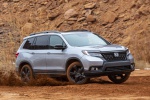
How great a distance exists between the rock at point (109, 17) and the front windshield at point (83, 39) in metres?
16.0

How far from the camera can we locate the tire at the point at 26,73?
17145mm

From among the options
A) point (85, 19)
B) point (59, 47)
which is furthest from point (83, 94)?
point (85, 19)

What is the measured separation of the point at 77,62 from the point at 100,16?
60.4 feet

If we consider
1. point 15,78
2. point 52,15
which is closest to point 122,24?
point 52,15

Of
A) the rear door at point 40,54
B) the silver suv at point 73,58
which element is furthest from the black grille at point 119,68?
the rear door at point 40,54

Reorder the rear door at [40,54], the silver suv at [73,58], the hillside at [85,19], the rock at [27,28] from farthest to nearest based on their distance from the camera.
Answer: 1. the rock at [27,28]
2. the hillside at [85,19]
3. the rear door at [40,54]
4. the silver suv at [73,58]

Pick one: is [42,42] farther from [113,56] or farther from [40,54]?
[113,56]

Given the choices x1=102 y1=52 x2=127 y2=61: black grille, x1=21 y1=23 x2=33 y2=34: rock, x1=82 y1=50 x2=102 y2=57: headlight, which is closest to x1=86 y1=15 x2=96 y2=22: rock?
x1=21 y1=23 x2=33 y2=34: rock

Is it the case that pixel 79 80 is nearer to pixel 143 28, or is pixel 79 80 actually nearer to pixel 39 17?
pixel 143 28

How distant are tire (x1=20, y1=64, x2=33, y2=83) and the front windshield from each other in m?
1.78

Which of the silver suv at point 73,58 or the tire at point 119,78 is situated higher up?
the silver suv at point 73,58

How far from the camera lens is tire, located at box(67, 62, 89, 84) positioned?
15375 millimetres

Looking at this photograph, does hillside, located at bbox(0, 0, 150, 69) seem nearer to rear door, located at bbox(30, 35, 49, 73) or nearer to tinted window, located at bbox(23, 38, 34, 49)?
tinted window, located at bbox(23, 38, 34, 49)

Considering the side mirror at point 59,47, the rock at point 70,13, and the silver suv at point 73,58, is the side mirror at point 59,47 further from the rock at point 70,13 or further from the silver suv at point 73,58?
the rock at point 70,13
